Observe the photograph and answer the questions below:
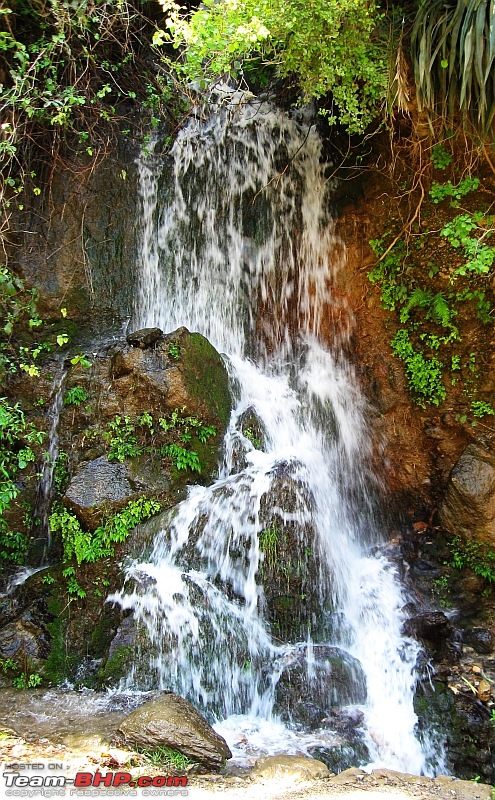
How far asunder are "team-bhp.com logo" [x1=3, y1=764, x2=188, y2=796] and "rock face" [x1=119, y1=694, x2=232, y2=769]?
0.27 metres

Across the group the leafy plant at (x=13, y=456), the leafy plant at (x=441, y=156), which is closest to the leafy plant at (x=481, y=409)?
the leafy plant at (x=441, y=156)

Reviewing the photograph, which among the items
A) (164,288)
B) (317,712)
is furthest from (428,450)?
(164,288)

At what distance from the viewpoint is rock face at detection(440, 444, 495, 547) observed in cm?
605

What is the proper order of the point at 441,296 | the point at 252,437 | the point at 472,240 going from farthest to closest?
the point at 441,296 < the point at 252,437 < the point at 472,240

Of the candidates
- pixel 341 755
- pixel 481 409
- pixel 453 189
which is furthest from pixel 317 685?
pixel 453 189

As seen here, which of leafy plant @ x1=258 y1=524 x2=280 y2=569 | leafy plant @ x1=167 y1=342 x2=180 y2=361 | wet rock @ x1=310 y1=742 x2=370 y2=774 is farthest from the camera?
leafy plant @ x1=167 y1=342 x2=180 y2=361

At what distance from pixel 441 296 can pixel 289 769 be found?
4.59 m

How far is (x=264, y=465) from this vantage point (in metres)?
5.87

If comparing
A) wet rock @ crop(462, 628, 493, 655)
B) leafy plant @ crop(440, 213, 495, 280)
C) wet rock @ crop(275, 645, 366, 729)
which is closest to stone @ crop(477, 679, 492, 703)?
wet rock @ crop(462, 628, 493, 655)

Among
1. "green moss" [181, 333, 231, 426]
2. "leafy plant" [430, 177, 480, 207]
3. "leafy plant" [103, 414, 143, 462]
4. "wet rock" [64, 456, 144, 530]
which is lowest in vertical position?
"wet rock" [64, 456, 144, 530]

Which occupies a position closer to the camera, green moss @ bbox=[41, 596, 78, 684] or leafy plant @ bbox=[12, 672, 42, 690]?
leafy plant @ bbox=[12, 672, 42, 690]

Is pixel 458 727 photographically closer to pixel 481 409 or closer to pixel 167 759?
pixel 167 759

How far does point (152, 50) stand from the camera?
711 centimetres

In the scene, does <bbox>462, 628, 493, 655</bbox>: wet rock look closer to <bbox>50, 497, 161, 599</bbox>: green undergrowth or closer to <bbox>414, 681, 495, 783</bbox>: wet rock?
<bbox>414, 681, 495, 783</bbox>: wet rock
